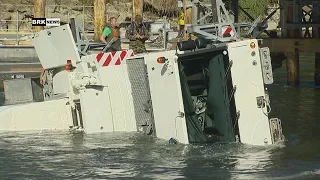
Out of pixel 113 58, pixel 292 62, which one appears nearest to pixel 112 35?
pixel 113 58

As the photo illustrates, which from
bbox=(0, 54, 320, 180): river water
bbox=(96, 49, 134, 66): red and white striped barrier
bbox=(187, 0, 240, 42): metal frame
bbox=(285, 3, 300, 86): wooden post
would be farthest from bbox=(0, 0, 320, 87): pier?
bbox=(187, 0, 240, 42): metal frame

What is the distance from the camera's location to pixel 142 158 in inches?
532

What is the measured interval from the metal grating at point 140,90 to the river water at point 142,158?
0.37 metres

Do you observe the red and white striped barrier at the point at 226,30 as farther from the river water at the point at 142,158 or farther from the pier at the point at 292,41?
the pier at the point at 292,41

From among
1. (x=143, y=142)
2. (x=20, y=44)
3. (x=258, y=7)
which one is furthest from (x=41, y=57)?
(x=258, y=7)

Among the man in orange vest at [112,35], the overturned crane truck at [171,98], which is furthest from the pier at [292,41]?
the overturned crane truck at [171,98]

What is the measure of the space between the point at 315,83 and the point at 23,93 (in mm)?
12122

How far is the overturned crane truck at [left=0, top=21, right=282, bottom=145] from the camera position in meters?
13.6

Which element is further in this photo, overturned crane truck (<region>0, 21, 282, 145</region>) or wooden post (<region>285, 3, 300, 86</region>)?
wooden post (<region>285, 3, 300, 86</region>)

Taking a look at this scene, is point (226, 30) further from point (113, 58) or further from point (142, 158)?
point (142, 158)

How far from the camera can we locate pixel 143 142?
48.1 feet

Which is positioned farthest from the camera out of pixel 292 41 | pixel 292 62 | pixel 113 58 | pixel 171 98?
pixel 292 62

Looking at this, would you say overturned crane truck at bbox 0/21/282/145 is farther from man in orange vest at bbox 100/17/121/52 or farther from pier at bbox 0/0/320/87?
pier at bbox 0/0/320/87

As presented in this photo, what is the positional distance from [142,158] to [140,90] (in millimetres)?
2001
